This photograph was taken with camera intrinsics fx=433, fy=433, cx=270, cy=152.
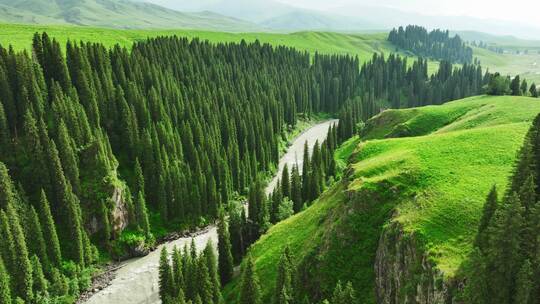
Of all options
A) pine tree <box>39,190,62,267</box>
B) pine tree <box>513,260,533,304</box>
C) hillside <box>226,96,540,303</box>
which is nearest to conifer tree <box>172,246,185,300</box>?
hillside <box>226,96,540,303</box>

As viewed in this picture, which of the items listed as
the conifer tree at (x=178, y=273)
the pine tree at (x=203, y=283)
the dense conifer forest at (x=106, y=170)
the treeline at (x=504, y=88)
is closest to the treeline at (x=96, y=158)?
the dense conifer forest at (x=106, y=170)

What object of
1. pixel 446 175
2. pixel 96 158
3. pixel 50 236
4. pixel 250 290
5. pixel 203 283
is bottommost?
pixel 50 236

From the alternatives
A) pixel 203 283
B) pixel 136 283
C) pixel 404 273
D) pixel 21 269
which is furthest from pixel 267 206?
pixel 404 273

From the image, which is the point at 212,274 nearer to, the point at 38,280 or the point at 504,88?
the point at 38,280

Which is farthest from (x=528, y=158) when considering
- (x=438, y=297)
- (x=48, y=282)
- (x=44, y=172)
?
(x=44, y=172)

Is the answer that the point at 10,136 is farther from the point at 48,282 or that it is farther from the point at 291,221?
the point at 291,221

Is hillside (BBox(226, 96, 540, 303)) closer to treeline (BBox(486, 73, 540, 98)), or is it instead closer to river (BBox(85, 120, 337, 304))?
river (BBox(85, 120, 337, 304))
